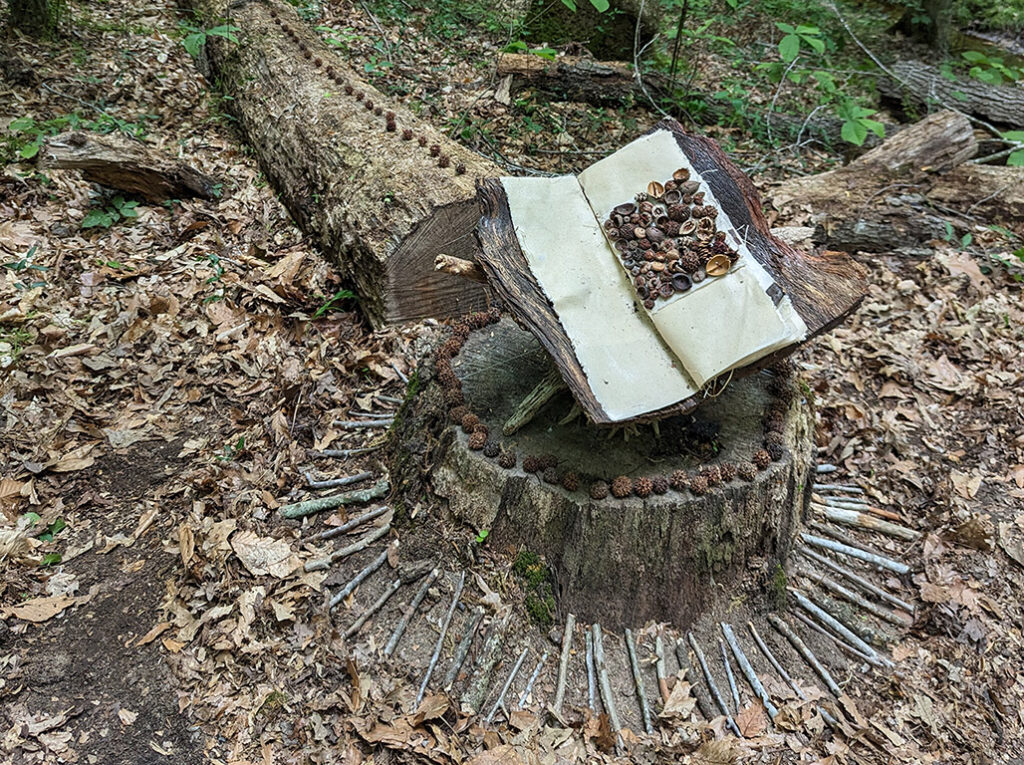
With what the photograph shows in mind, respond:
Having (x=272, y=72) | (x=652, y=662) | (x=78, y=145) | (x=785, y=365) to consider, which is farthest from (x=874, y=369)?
(x=78, y=145)

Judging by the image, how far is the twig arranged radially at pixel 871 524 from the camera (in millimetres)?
3541

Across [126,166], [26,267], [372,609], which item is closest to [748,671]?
[372,609]

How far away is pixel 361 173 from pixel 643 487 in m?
3.18

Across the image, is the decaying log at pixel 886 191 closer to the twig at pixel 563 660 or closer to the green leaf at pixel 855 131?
the green leaf at pixel 855 131

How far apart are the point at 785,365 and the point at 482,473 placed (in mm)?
1563

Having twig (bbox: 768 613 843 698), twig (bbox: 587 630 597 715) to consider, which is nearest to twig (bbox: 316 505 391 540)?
twig (bbox: 587 630 597 715)

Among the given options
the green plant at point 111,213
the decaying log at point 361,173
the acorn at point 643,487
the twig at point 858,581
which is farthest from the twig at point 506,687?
the green plant at point 111,213

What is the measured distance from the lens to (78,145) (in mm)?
4855

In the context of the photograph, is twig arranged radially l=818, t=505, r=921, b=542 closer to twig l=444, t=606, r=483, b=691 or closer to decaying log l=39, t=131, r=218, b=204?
twig l=444, t=606, r=483, b=691

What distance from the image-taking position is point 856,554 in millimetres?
3373

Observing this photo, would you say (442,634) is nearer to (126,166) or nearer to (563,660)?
(563,660)

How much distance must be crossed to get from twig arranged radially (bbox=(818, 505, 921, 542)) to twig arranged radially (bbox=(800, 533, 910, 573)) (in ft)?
0.69

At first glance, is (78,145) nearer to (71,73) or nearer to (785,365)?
(71,73)

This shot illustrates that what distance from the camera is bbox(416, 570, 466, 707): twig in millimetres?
2676
